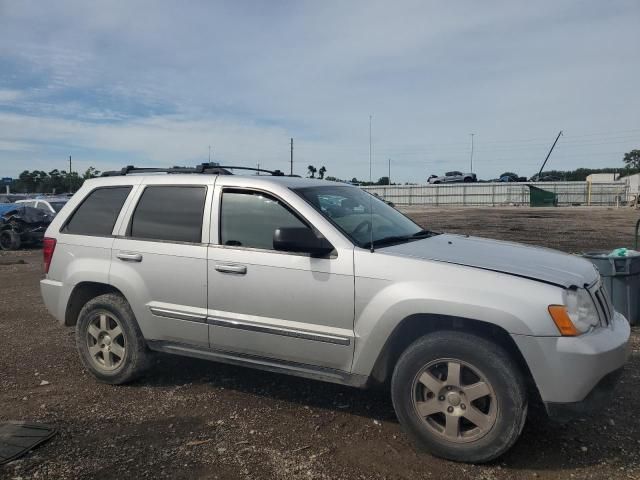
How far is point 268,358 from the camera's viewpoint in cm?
387

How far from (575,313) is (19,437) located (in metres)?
3.73

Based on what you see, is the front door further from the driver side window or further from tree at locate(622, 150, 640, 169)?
tree at locate(622, 150, 640, 169)

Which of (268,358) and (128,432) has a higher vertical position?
(268,358)

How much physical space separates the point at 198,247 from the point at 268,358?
1.02 metres

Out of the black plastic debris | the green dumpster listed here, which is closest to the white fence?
the green dumpster

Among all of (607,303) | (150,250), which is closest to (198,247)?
(150,250)

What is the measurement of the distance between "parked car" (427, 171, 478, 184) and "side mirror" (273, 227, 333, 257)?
167 ft

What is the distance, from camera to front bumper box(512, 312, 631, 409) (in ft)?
9.76

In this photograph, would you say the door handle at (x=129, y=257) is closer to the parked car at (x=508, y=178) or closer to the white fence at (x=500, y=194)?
the white fence at (x=500, y=194)

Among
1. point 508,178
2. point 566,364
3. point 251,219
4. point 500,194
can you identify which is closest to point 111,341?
point 251,219

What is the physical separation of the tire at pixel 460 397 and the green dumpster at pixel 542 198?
1648 inches

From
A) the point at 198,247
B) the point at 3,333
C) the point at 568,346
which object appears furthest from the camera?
the point at 3,333

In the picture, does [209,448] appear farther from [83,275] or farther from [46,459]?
[83,275]

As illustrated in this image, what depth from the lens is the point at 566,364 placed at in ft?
9.75
